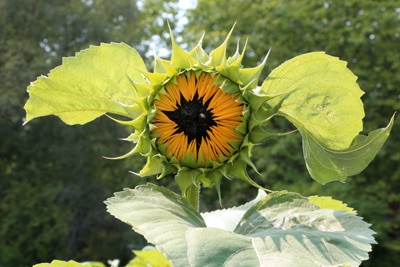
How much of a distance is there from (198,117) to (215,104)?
0.02 meters

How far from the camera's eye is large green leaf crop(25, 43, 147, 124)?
0.63 meters

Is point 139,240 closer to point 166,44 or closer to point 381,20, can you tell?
point 166,44

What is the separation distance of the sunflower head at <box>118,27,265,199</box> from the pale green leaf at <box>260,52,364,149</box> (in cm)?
4

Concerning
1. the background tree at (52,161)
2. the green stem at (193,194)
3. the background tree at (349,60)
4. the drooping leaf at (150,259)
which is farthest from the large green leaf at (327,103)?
the background tree at (52,161)

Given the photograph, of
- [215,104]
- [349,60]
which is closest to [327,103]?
[215,104]

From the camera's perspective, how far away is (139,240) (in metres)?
10.0

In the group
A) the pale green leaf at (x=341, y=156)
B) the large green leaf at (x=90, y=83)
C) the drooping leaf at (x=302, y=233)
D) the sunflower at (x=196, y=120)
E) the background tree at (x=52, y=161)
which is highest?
the background tree at (x=52, y=161)

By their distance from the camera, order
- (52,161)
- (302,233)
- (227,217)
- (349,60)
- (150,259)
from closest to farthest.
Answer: (302,233), (227,217), (150,259), (349,60), (52,161)

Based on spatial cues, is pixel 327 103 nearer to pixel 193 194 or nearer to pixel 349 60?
pixel 193 194

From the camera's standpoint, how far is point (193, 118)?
561mm

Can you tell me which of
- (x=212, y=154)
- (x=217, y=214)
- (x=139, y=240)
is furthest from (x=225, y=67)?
(x=139, y=240)

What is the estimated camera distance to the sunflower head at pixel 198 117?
556mm

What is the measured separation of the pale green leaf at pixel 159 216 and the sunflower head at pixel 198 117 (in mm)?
33

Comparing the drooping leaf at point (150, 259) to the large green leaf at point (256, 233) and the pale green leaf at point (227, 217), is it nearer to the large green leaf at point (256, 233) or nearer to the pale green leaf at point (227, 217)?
the pale green leaf at point (227, 217)
